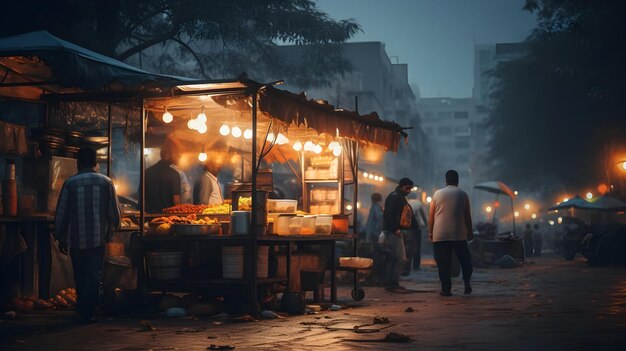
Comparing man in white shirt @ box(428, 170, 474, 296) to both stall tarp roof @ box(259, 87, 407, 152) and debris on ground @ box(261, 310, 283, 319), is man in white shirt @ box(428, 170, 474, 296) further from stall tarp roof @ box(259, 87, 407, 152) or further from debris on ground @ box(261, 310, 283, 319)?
debris on ground @ box(261, 310, 283, 319)

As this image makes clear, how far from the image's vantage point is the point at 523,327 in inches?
357

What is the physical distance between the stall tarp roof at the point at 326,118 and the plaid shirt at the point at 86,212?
2.29 metres

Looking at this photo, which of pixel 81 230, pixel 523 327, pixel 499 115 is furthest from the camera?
pixel 499 115

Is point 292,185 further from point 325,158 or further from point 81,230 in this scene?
point 81,230

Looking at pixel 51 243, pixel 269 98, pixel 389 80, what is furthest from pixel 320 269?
pixel 389 80

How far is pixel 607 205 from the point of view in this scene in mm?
32438

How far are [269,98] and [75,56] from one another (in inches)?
109

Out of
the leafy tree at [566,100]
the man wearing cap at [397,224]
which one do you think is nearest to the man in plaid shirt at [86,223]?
the man wearing cap at [397,224]

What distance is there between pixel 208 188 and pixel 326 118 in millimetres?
3451

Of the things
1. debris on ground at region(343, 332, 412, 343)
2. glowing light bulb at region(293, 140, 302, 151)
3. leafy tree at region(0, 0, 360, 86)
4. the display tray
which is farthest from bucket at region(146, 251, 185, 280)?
leafy tree at region(0, 0, 360, 86)

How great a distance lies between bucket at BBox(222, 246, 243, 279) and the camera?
1082cm

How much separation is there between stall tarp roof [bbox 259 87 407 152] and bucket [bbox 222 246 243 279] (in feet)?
6.07

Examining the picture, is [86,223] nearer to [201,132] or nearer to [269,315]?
[269,315]

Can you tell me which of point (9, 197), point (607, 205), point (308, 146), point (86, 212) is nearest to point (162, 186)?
point (308, 146)
